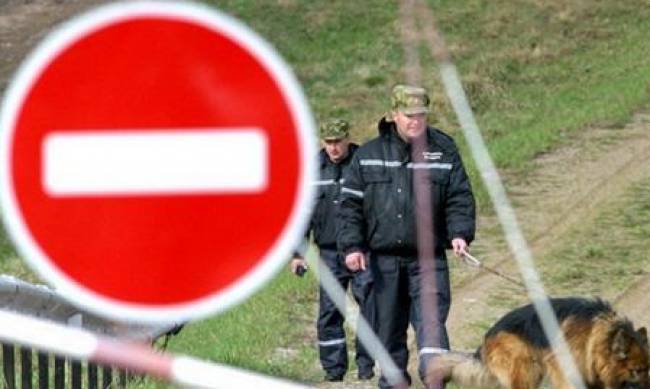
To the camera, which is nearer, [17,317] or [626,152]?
[17,317]

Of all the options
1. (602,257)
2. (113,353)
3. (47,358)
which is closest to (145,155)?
(113,353)

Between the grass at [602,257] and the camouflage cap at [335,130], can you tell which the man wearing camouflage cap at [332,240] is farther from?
the grass at [602,257]

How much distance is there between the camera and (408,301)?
1050 centimetres

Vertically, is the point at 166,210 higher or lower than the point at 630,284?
higher

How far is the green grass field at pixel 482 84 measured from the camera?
1381cm

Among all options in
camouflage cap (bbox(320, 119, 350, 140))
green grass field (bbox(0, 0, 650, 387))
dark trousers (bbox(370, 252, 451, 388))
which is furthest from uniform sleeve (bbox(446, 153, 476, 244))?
green grass field (bbox(0, 0, 650, 387))

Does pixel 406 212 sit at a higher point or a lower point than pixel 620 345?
higher

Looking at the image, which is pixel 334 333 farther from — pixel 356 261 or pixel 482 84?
pixel 482 84

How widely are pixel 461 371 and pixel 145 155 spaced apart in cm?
671

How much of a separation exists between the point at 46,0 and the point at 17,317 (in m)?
36.9

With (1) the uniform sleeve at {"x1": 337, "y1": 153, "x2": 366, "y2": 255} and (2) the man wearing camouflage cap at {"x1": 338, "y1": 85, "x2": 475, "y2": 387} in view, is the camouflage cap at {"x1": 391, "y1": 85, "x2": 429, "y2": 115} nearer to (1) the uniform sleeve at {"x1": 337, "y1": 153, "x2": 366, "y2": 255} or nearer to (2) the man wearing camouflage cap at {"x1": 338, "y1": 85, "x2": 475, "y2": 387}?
(2) the man wearing camouflage cap at {"x1": 338, "y1": 85, "x2": 475, "y2": 387}

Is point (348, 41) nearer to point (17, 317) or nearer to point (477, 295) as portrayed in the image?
point (477, 295)

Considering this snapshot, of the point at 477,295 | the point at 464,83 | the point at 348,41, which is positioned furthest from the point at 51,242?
the point at 348,41

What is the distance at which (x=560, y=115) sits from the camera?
2586 centimetres
